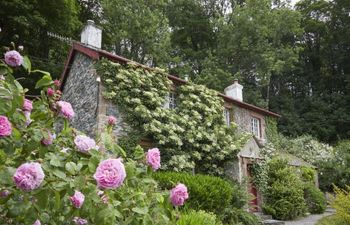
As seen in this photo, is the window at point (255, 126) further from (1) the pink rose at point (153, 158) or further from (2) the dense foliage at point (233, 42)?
(1) the pink rose at point (153, 158)

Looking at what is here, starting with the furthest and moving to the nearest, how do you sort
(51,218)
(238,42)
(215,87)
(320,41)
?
(320,41), (238,42), (215,87), (51,218)

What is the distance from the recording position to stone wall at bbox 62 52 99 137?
12.8 meters

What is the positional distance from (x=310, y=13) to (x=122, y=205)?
44572 millimetres

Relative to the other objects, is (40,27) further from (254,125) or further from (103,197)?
(103,197)

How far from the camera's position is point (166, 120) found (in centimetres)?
1357

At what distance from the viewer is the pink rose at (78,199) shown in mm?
2211

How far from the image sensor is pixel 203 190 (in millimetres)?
10469

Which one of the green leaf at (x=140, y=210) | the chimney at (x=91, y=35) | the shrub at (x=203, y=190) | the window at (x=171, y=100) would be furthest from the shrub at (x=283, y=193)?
the green leaf at (x=140, y=210)

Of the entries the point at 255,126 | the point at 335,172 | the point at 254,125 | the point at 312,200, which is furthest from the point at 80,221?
the point at 335,172

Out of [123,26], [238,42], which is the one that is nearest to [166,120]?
[123,26]

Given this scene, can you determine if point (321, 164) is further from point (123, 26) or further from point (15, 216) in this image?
point (15, 216)

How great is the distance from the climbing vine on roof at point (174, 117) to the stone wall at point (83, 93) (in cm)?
62

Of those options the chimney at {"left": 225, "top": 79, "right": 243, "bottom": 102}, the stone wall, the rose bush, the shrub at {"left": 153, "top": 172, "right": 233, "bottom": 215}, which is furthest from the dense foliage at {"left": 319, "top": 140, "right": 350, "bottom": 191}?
the rose bush

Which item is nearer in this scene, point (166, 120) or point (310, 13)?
point (166, 120)
